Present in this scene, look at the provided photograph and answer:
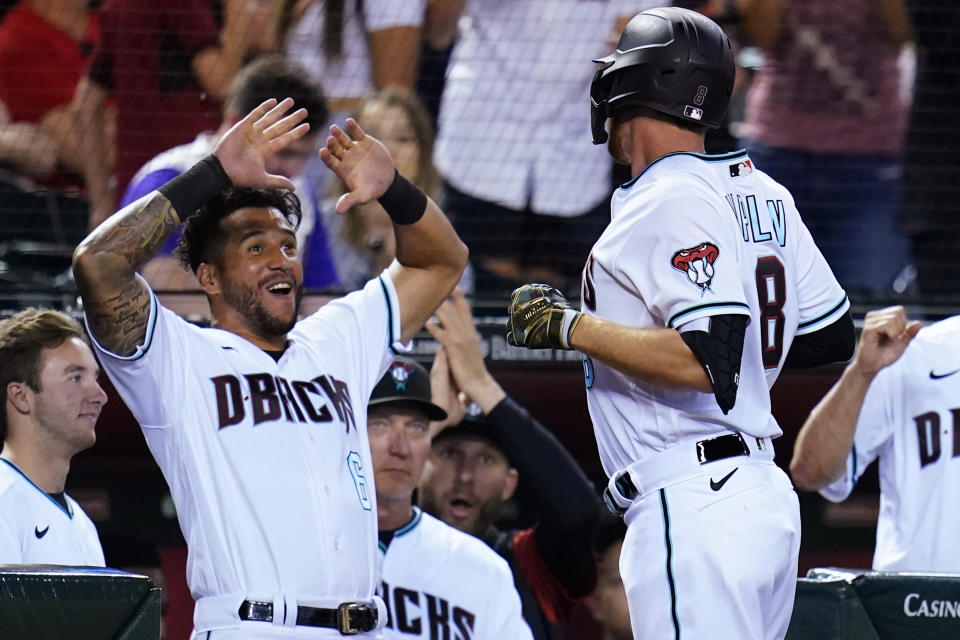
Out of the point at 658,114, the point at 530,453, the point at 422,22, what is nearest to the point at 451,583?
the point at 530,453

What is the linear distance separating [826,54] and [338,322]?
2.69m

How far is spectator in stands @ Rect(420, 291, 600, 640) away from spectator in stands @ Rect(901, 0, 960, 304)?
179 cm

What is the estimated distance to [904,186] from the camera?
5336 millimetres

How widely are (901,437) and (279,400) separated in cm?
182

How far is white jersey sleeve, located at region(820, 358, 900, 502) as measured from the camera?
402 centimetres

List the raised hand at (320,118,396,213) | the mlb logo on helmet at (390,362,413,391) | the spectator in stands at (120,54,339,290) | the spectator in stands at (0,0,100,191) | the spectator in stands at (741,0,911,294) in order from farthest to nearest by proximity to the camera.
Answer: the spectator in stands at (741,0,911,294) < the spectator in stands at (0,0,100,191) < the spectator in stands at (120,54,339,290) < the mlb logo on helmet at (390,362,413,391) < the raised hand at (320,118,396,213)

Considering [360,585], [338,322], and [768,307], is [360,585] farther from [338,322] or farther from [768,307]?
[768,307]

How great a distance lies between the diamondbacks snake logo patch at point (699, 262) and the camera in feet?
8.63

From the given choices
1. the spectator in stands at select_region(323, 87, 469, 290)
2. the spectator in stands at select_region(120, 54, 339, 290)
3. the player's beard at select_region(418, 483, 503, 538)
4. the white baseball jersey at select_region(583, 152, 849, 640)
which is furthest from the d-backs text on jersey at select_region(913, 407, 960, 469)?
the spectator in stands at select_region(120, 54, 339, 290)

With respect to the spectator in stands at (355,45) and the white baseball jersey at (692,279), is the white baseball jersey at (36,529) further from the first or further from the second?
the spectator in stands at (355,45)

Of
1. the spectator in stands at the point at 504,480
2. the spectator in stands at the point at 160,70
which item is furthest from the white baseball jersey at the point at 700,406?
the spectator in stands at the point at 160,70

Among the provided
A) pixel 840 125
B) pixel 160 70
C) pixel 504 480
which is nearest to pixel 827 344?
pixel 504 480

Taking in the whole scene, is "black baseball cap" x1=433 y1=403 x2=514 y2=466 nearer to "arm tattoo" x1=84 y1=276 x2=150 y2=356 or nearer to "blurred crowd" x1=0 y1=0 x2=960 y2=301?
"blurred crowd" x1=0 y1=0 x2=960 y2=301

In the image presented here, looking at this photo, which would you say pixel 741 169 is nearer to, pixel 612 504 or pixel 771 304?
pixel 771 304
